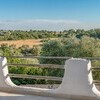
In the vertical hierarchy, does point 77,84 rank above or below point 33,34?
above

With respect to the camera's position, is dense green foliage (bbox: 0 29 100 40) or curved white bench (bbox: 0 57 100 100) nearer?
curved white bench (bbox: 0 57 100 100)

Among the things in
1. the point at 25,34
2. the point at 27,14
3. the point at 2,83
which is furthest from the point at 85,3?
the point at 2,83

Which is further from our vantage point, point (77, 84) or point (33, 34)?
point (33, 34)

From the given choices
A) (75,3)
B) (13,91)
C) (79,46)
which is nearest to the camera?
(13,91)

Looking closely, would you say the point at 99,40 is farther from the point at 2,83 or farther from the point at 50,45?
the point at 2,83

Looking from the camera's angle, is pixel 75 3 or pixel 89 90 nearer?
pixel 89 90

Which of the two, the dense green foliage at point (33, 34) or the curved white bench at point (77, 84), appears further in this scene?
the dense green foliage at point (33, 34)

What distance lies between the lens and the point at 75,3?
112ft

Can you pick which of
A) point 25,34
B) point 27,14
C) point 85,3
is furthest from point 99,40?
point 27,14

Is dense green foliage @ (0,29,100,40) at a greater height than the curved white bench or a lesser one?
lesser

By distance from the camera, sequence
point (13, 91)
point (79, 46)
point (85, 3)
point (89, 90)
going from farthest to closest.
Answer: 1. point (85, 3)
2. point (79, 46)
3. point (13, 91)
4. point (89, 90)

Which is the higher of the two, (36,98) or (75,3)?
(75,3)

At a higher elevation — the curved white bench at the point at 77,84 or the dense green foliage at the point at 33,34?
the curved white bench at the point at 77,84

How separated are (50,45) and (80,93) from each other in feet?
94.6
